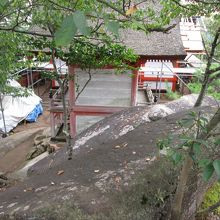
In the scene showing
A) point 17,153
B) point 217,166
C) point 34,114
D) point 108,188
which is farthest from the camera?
point 34,114

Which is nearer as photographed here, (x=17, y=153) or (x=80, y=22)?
(x=80, y=22)

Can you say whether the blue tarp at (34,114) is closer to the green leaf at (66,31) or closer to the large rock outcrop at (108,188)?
the large rock outcrop at (108,188)

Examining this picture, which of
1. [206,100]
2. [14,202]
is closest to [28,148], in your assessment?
[206,100]

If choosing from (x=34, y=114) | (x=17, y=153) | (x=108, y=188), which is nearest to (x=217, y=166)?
(x=108, y=188)

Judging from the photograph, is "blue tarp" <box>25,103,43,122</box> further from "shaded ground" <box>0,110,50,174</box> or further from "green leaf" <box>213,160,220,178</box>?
"green leaf" <box>213,160,220,178</box>

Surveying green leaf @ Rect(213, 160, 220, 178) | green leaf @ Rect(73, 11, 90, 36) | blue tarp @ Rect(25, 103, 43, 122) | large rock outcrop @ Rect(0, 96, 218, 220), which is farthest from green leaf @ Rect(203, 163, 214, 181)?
blue tarp @ Rect(25, 103, 43, 122)

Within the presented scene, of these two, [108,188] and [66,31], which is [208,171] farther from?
[108,188]

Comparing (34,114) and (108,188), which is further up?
(108,188)

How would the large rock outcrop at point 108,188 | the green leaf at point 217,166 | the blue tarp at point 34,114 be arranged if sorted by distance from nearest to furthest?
the green leaf at point 217,166, the large rock outcrop at point 108,188, the blue tarp at point 34,114

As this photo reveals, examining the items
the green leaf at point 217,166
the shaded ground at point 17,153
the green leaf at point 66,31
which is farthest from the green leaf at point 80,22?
the shaded ground at point 17,153

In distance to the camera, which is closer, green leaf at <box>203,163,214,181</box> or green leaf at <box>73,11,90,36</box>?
green leaf at <box>73,11,90,36</box>

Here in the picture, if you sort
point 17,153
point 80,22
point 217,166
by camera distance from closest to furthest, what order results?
point 80,22, point 217,166, point 17,153

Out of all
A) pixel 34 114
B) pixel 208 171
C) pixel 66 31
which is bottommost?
pixel 34 114

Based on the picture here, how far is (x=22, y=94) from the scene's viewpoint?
8617 millimetres
